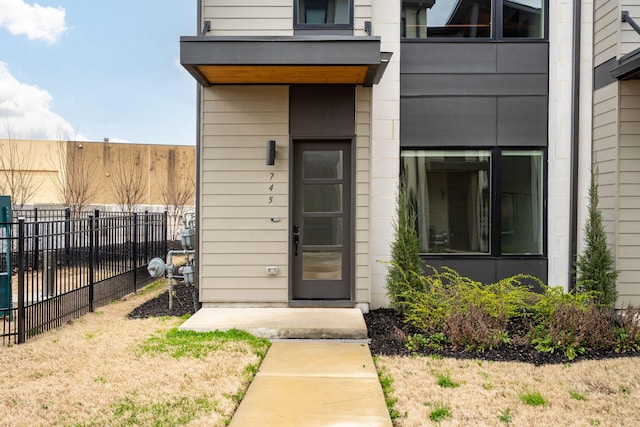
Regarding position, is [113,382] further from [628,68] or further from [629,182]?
[628,68]

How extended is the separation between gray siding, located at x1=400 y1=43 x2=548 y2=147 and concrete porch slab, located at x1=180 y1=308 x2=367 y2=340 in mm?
2655

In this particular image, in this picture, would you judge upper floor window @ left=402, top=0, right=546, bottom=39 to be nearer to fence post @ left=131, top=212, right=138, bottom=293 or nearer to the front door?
the front door

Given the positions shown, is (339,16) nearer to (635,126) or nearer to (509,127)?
(509,127)

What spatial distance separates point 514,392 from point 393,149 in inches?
147

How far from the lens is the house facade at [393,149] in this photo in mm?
6020

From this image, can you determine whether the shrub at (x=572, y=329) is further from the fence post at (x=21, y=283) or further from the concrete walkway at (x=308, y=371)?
the fence post at (x=21, y=283)

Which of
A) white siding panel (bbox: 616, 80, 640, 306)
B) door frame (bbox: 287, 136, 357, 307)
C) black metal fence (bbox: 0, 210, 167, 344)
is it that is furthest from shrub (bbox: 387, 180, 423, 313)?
black metal fence (bbox: 0, 210, 167, 344)

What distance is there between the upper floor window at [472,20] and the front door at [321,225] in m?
2.17

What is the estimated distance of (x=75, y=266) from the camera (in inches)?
248

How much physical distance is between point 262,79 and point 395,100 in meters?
1.92

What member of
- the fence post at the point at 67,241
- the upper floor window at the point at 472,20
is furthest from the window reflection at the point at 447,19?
the fence post at the point at 67,241

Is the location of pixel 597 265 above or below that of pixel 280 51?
below

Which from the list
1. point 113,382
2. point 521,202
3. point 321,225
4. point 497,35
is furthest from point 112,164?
point 113,382

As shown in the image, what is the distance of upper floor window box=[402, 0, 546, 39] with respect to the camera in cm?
670
